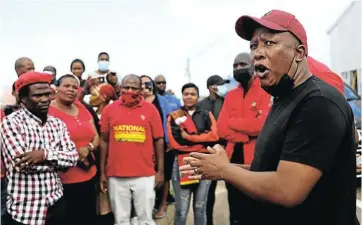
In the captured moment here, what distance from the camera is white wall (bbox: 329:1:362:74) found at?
14602 mm

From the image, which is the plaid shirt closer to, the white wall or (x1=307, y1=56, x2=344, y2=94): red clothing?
(x1=307, y1=56, x2=344, y2=94): red clothing

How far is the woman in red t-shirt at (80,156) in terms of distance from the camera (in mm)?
4109

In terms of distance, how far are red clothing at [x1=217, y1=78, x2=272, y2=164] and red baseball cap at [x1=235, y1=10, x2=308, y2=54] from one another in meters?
2.53

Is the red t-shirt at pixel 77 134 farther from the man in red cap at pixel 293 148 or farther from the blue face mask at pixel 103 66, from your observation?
the man in red cap at pixel 293 148

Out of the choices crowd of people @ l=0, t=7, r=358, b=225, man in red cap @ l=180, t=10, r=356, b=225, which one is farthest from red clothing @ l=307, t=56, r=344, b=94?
man in red cap @ l=180, t=10, r=356, b=225

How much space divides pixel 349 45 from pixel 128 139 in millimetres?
13881

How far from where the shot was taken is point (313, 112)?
1.57m

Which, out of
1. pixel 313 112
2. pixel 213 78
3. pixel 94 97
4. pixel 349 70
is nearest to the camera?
pixel 313 112

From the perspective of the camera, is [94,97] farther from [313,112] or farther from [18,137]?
[313,112]

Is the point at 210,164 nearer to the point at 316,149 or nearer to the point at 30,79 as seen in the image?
the point at 316,149

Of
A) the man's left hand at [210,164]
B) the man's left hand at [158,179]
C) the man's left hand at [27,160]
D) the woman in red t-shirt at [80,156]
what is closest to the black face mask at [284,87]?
the man's left hand at [210,164]

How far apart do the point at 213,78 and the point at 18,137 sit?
3.92 m

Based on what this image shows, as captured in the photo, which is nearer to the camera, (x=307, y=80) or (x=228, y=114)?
(x=307, y=80)

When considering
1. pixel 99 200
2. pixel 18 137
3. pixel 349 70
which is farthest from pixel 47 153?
pixel 349 70
